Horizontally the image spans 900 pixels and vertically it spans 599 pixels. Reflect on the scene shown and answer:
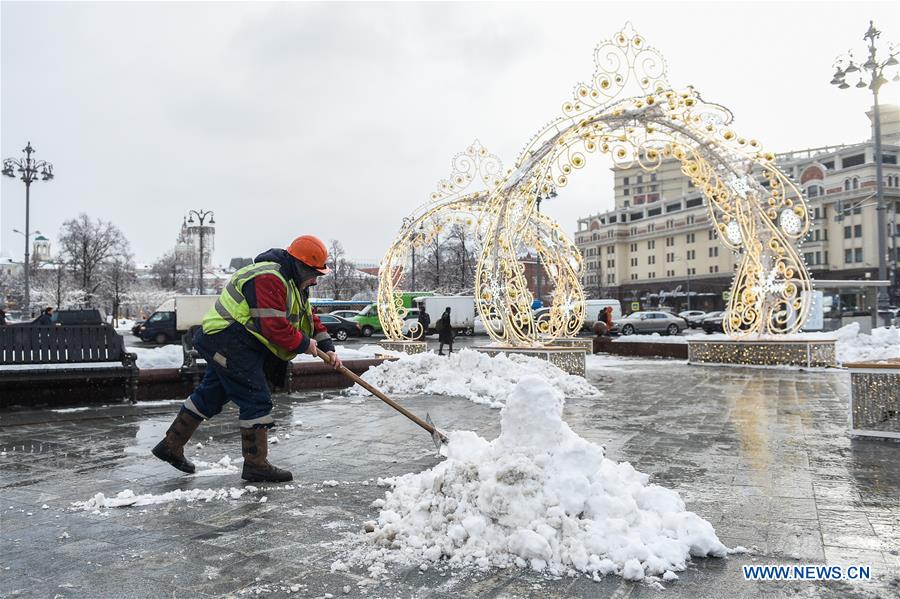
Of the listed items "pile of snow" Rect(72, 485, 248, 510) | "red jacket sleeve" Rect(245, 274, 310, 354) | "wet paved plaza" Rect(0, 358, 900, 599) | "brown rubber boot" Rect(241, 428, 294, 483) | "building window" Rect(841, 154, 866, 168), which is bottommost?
"wet paved plaza" Rect(0, 358, 900, 599)

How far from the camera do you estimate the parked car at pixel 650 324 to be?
33.4 m

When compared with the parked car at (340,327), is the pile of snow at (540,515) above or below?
below

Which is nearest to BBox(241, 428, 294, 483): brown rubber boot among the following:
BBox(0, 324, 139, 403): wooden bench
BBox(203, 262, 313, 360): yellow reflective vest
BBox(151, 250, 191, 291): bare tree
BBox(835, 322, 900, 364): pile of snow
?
BBox(203, 262, 313, 360): yellow reflective vest

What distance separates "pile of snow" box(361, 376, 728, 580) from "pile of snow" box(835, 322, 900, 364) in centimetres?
1155

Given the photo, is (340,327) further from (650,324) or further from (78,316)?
(78,316)

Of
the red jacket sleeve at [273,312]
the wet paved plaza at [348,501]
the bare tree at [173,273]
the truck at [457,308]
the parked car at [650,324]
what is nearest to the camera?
the wet paved plaza at [348,501]

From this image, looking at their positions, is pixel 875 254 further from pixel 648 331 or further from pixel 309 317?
pixel 309 317

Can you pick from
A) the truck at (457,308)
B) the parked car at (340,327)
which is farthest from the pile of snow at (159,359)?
the truck at (457,308)

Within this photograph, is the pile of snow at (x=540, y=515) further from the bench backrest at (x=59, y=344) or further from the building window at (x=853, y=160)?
the building window at (x=853, y=160)

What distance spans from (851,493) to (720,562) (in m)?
1.75

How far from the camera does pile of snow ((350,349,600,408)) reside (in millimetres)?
9203

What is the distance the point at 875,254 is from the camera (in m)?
60.2

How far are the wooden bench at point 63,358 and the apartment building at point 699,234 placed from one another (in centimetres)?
3542

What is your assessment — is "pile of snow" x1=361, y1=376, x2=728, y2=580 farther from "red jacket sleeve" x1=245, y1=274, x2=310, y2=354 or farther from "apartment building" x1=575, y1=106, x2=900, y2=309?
"apartment building" x1=575, y1=106, x2=900, y2=309
